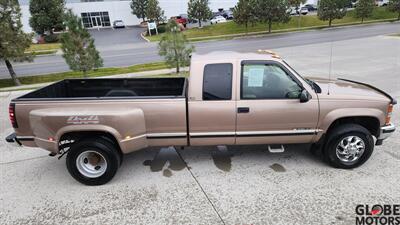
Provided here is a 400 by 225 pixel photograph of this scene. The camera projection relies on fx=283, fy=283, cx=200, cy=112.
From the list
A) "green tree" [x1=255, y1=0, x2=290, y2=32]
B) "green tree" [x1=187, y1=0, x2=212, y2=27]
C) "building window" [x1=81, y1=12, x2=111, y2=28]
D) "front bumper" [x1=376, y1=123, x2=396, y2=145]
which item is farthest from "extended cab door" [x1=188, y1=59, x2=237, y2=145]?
"building window" [x1=81, y1=12, x2=111, y2=28]

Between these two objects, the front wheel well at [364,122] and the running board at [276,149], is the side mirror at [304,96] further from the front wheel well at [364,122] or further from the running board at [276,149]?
the running board at [276,149]

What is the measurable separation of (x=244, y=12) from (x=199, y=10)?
817 cm

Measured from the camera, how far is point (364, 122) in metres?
4.44

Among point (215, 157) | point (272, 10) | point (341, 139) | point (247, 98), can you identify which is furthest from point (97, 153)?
point (272, 10)

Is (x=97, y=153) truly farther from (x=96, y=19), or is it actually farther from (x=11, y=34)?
(x=96, y=19)

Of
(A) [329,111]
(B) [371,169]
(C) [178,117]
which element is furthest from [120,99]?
(B) [371,169]

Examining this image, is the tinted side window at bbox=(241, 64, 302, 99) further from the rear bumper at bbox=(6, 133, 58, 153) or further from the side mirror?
the rear bumper at bbox=(6, 133, 58, 153)

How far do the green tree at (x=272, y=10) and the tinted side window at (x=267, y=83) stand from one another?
3393 cm

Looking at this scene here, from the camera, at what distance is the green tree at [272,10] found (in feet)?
115

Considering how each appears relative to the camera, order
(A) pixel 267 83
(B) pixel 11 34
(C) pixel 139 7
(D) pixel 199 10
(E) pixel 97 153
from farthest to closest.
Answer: (C) pixel 139 7
(D) pixel 199 10
(B) pixel 11 34
(A) pixel 267 83
(E) pixel 97 153

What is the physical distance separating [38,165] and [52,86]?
1.39m

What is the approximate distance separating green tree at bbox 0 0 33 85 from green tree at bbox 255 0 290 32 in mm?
27819

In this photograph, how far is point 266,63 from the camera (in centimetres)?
412

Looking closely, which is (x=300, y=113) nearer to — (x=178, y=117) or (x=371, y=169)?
(x=371, y=169)
